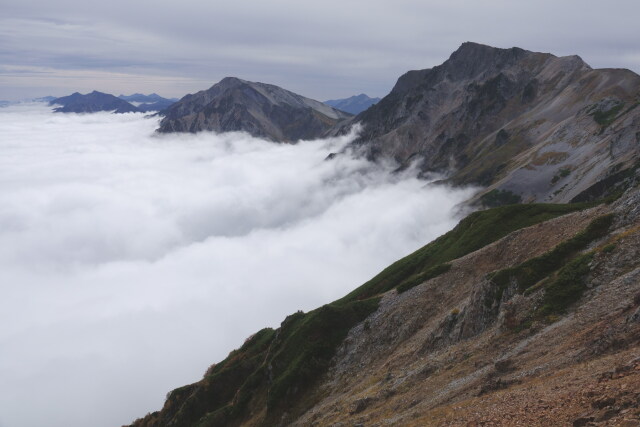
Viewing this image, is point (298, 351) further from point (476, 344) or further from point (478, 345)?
point (478, 345)

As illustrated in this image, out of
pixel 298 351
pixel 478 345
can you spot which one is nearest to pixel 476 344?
pixel 478 345

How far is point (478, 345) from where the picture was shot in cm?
3697

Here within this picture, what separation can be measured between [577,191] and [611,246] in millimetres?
137847

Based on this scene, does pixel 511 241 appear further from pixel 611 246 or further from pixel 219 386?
pixel 219 386

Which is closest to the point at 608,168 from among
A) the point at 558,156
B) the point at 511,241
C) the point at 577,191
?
the point at 577,191

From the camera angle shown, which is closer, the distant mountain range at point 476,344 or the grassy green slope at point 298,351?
the distant mountain range at point 476,344

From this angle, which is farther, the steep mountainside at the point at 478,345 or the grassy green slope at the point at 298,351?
the grassy green slope at the point at 298,351

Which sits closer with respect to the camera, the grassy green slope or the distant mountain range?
the distant mountain range

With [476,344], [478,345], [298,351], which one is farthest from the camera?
[298,351]

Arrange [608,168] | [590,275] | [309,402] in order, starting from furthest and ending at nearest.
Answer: [608,168], [309,402], [590,275]

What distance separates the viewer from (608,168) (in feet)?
489

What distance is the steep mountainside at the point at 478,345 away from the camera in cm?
2356

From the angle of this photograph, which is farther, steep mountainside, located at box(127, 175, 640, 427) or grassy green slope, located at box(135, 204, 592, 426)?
grassy green slope, located at box(135, 204, 592, 426)

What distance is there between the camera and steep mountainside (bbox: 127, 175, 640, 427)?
23562 mm
